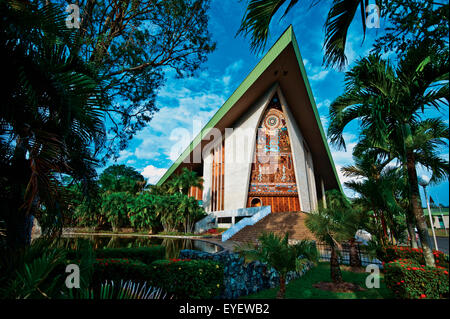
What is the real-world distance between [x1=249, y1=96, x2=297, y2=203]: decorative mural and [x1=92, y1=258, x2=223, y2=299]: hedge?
1900cm

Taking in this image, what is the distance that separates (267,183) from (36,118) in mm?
21689

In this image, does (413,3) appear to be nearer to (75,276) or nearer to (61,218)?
(75,276)

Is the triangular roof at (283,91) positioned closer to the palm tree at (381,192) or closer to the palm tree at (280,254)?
the palm tree at (381,192)

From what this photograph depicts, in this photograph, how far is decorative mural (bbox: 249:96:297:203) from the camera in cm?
2305

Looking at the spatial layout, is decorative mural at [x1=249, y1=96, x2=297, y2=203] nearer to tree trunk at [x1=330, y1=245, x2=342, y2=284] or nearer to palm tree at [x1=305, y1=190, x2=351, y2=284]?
palm tree at [x1=305, y1=190, x2=351, y2=284]

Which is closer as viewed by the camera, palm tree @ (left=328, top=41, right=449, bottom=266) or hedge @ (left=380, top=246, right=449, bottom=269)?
palm tree @ (left=328, top=41, right=449, bottom=266)

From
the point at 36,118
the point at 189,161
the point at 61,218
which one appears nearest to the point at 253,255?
the point at 61,218

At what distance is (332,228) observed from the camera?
5.70 meters

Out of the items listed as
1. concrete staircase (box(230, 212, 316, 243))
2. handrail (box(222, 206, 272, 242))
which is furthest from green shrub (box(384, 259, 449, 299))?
handrail (box(222, 206, 272, 242))

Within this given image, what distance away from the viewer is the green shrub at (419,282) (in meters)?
3.41

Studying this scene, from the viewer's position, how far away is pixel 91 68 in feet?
11.0

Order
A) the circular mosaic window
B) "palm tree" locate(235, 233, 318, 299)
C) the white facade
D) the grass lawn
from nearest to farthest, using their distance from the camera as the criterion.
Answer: "palm tree" locate(235, 233, 318, 299), the grass lawn, the white facade, the circular mosaic window

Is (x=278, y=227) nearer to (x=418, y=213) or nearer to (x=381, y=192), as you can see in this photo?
(x=381, y=192)

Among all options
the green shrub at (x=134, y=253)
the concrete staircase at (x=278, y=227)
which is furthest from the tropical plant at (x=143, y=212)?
the green shrub at (x=134, y=253)
